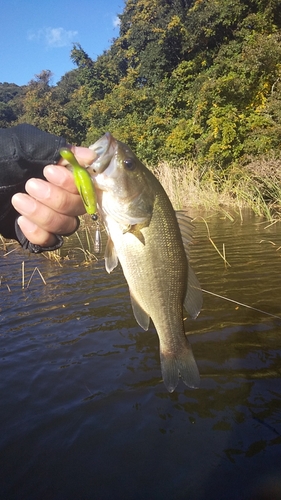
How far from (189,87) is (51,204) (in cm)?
2570

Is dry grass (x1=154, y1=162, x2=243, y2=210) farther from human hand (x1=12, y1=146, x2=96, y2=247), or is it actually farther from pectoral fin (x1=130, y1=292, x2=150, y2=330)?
human hand (x1=12, y1=146, x2=96, y2=247)

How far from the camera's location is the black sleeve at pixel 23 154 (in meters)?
1.93

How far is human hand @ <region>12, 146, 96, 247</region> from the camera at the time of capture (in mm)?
1857

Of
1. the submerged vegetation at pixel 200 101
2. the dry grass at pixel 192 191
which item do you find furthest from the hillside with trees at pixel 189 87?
the dry grass at pixel 192 191

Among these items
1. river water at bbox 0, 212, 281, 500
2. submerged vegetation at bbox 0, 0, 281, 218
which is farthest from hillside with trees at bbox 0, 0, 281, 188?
river water at bbox 0, 212, 281, 500

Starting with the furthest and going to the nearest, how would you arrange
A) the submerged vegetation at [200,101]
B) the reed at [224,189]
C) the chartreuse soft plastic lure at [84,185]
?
the submerged vegetation at [200,101] → the reed at [224,189] → the chartreuse soft plastic lure at [84,185]

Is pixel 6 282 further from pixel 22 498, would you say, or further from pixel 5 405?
pixel 22 498

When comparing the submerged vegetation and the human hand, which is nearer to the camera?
the human hand

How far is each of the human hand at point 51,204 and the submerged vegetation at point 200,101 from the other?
29.2 feet

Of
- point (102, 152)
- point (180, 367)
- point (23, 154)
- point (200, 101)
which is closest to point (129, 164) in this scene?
point (102, 152)

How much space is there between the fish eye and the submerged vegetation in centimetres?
866

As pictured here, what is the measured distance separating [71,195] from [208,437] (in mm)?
1849

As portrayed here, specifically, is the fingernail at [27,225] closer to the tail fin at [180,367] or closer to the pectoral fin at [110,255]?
the pectoral fin at [110,255]

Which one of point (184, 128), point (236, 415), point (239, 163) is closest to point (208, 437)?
point (236, 415)
